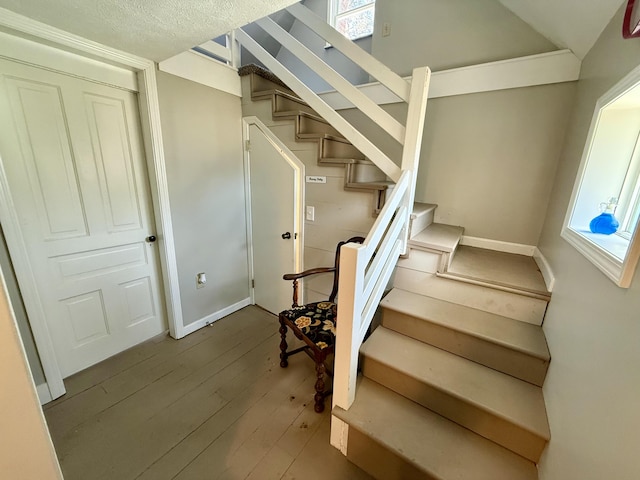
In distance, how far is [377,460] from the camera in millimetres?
1198

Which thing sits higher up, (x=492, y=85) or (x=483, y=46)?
(x=483, y=46)

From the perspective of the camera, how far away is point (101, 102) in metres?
1.67

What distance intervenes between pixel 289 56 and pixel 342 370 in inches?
150

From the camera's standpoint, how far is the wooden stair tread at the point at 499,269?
1.45 metres

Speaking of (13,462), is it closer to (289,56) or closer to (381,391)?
(381,391)

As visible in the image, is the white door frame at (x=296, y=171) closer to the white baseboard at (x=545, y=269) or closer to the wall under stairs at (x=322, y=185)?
the wall under stairs at (x=322, y=185)

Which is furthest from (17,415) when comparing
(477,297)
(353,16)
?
(353,16)

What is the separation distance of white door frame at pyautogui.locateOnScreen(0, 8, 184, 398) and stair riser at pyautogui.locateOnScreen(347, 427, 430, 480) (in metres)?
1.76

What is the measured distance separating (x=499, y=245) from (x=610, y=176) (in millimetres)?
931

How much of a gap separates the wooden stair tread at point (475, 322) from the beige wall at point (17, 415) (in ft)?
4.86

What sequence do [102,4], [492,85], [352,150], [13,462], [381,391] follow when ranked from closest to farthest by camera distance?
1. [13,462]
2. [102,4]
3. [381,391]
4. [492,85]
5. [352,150]

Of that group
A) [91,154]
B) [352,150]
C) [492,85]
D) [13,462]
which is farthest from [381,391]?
[91,154]

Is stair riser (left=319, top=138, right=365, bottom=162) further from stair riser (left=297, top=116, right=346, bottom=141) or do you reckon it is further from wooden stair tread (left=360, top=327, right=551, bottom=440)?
wooden stair tread (left=360, top=327, right=551, bottom=440)

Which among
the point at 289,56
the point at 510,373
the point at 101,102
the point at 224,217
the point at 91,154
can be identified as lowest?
the point at 510,373
